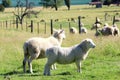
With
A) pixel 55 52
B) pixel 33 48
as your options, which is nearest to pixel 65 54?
pixel 55 52

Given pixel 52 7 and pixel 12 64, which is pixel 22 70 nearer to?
pixel 12 64

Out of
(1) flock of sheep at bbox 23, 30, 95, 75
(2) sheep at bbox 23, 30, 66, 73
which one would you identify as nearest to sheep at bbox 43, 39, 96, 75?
(1) flock of sheep at bbox 23, 30, 95, 75

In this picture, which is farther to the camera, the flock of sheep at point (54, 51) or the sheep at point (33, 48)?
the sheep at point (33, 48)

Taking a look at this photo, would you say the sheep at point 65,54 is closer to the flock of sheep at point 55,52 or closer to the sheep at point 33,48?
the flock of sheep at point 55,52

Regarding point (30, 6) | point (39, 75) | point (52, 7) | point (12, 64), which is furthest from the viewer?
point (52, 7)

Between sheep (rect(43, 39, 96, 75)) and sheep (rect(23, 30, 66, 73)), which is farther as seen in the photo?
sheep (rect(23, 30, 66, 73))

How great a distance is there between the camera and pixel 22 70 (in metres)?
16.3

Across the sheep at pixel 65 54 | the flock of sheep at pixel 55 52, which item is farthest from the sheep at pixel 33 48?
the sheep at pixel 65 54

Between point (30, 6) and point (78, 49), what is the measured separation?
231 feet

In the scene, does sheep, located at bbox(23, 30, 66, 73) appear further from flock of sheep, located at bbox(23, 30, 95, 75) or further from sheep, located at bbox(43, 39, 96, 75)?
sheep, located at bbox(43, 39, 96, 75)

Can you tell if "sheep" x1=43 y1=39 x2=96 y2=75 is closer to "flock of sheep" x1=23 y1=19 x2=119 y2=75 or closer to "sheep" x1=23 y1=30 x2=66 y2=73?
"flock of sheep" x1=23 y1=19 x2=119 y2=75

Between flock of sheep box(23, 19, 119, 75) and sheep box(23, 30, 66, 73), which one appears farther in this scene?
sheep box(23, 30, 66, 73)

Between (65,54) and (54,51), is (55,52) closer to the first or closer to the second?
(54,51)

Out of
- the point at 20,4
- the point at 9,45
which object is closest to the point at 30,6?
the point at 20,4
